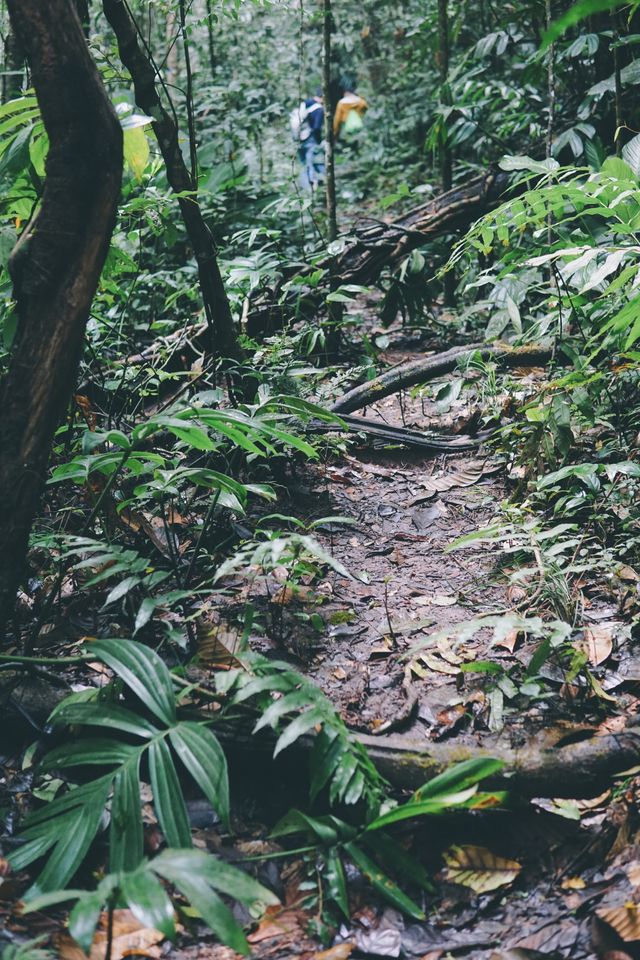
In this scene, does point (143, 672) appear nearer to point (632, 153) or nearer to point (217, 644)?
point (217, 644)

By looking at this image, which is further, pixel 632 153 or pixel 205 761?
pixel 632 153

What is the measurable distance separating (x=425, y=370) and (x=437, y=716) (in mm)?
2364

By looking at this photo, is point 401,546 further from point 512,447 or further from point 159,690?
point 159,690

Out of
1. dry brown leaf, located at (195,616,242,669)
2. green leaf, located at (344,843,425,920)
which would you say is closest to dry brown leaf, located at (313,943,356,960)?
green leaf, located at (344,843,425,920)

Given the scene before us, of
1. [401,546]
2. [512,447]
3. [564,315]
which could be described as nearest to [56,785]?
[401,546]

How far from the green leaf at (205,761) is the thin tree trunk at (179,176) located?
2.09 meters

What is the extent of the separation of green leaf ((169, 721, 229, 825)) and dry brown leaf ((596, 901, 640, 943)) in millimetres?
756

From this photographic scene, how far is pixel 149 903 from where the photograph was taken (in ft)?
3.76

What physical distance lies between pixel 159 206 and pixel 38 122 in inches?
46.6

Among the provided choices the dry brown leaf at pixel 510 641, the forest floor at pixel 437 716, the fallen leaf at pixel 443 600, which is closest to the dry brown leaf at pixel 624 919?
the forest floor at pixel 437 716

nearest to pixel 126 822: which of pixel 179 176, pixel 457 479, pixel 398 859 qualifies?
pixel 398 859

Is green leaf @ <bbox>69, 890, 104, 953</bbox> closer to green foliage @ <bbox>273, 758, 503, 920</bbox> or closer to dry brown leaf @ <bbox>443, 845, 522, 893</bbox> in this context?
green foliage @ <bbox>273, 758, 503, 920</bbox>

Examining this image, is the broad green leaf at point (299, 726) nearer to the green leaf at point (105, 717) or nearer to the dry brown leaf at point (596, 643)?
the green leaf at point (105, 717)

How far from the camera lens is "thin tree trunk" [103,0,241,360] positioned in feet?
9.55
